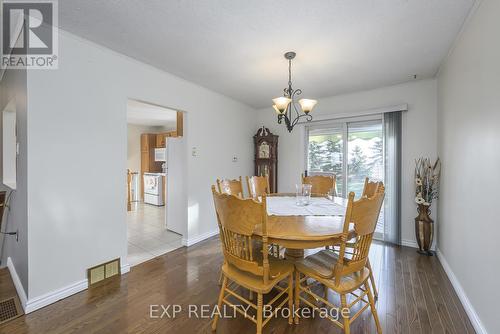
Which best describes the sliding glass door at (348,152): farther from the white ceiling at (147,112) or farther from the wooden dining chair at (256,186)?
the white ceiling at (147,112)

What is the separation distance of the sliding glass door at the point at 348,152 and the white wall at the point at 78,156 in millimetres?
2715

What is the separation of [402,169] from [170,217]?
149 inches

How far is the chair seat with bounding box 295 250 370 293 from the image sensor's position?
1.47 m

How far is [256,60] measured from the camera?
2574 mm

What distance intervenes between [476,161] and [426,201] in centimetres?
139

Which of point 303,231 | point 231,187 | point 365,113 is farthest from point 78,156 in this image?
point 365,113

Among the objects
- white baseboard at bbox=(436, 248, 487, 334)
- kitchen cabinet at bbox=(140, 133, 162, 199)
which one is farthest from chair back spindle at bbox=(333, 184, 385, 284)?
kitchen cabinet at bbox=(140, 133, 162, 199)

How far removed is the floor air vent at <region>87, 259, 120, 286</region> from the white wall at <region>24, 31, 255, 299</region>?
60 mm

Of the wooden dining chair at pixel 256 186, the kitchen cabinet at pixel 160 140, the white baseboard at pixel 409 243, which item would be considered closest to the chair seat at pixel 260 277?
the wooden dining chair at pixel 256 186

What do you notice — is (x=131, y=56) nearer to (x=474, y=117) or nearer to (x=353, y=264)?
(x=353, y=264)

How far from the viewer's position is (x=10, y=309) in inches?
74.4

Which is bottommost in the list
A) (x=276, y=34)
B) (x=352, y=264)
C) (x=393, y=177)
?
(x=352, y=264)

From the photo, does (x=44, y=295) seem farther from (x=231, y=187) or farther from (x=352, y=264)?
(x=352, y=264)

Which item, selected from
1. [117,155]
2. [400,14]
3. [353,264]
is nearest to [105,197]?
[117,155]
